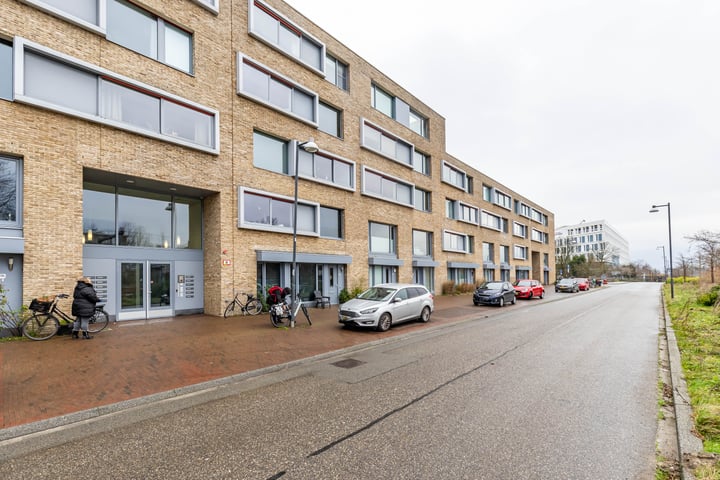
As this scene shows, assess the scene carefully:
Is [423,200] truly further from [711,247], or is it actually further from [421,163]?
[711,247]

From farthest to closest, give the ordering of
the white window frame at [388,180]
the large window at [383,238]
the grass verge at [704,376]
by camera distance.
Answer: the large window at [383,238] → the white window frame at [388,180] → the grass verge at [704,376]

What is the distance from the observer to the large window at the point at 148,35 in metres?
12.0

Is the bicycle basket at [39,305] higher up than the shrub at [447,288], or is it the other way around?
the bicycle basket at [39,305]

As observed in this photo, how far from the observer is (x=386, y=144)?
23.8 metres

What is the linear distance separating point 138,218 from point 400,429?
510 inches

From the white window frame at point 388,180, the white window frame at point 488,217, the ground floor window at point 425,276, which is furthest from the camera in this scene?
the white window frame at point 488,217

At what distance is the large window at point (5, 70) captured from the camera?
9562 millimetres

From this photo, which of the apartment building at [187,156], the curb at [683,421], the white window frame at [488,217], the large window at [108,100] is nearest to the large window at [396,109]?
the apartment building at [187,156]

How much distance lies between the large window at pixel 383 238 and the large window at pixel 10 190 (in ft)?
52.3

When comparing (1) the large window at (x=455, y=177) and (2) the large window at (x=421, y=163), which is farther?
(1) the large window at (x=455, y=177)

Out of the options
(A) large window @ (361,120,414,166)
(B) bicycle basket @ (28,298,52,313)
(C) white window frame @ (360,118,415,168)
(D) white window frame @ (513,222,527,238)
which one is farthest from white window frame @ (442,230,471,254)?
(B) bicycle basket @ (28,298,52,313)

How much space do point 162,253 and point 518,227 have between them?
138ft

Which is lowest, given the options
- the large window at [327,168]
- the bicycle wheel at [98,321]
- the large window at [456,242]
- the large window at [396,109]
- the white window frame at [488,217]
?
the bicycle wheel at [98,321]

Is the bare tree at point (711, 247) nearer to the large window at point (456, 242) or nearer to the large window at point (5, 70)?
the large window at point (456, 242)
